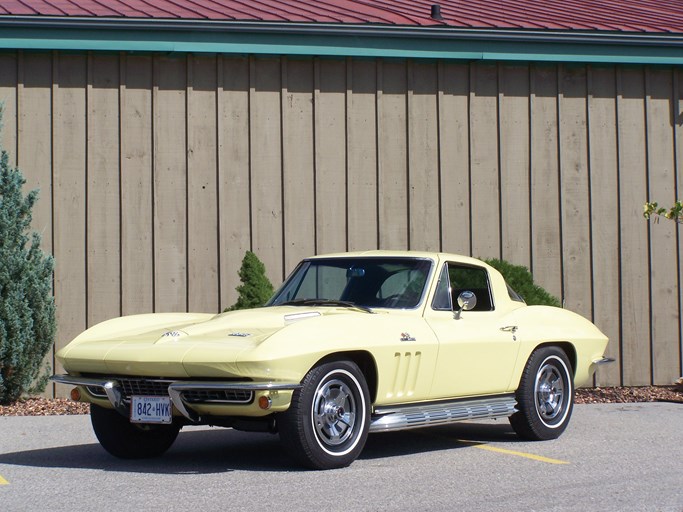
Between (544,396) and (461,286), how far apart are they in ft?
3.79

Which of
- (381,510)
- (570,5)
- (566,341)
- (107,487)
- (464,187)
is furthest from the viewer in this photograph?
(570,5)

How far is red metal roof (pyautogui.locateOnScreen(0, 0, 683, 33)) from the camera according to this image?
12.4 meters

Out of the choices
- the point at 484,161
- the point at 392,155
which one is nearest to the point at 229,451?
the point at 392,155

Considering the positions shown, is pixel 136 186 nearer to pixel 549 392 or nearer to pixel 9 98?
pixel 9 98

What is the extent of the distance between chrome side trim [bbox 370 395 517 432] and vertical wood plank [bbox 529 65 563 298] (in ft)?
16.9

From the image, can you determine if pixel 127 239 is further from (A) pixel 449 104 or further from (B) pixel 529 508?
(B) pixel 529 508

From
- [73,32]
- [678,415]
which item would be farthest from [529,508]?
[73,32]

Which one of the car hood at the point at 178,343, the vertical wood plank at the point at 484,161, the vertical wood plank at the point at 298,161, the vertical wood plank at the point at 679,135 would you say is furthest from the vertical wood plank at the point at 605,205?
the car hood at the point at 178,343

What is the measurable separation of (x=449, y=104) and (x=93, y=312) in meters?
4.98

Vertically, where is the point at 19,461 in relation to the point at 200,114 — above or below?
below

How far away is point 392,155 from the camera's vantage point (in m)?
12.9

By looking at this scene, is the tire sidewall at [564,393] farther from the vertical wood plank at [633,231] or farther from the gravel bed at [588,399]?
the vertical wood plank at [633,231]

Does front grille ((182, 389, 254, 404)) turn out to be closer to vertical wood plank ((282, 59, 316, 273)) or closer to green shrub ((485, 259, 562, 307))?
green shrub ((485, 259, 562, 307))

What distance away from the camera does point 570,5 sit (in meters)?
15.4
